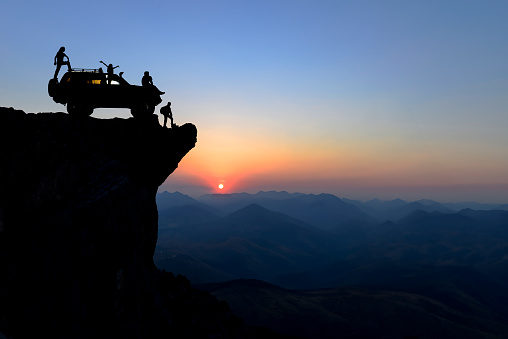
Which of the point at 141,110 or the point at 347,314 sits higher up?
the point at 141,110

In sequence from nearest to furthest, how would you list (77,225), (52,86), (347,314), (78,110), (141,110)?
(77,225), (52,86), (78,110), (141,110), (347,314)

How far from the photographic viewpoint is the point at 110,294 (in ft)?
47.0

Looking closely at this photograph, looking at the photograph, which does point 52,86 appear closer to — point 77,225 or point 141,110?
point 141,110

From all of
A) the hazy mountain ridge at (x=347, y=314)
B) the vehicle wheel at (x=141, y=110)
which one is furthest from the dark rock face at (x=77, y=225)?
the hazy mountain ridge at (x=347, y=314)

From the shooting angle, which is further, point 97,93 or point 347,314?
point 347,314

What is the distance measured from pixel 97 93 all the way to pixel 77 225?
6.95 metres

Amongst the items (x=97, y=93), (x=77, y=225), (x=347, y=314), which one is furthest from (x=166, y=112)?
(x=347, y=314)

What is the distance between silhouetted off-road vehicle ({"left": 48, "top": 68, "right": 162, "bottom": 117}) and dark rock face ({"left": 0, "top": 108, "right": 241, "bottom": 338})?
0.87 meters

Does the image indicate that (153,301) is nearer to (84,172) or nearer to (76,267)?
(76,267)

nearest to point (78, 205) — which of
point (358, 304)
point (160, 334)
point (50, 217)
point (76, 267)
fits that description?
point (50, 217)

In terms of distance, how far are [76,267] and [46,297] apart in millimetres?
1593

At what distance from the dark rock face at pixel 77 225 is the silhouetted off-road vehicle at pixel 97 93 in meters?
0.87

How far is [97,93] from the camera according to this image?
55.7ft

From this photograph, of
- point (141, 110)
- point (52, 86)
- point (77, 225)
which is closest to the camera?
point (77, 225)
